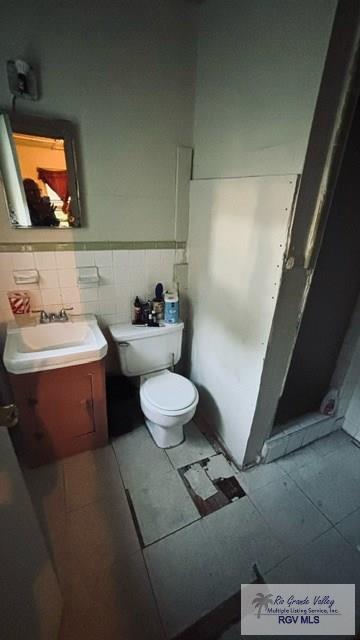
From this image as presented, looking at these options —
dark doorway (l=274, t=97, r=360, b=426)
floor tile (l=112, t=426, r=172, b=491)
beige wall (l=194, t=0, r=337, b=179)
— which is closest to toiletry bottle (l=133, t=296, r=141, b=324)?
floor tile (l=112, t=426, r=172, b=491)

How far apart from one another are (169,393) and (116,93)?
163cm

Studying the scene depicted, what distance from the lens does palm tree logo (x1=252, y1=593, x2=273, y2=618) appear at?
1.04 metres

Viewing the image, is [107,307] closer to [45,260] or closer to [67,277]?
[67,277]

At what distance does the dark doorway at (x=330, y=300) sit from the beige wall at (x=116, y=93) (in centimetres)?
93

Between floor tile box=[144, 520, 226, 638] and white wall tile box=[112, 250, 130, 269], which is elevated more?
white wall tile box=[112, 250, 130, 269]

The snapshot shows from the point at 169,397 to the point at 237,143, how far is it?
4.40 ft

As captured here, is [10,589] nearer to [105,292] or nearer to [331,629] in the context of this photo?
[331,629]

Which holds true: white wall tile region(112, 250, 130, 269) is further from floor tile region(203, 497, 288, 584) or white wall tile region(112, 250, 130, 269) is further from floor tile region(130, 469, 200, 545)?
floor tile region(203, 497, 288, 584)

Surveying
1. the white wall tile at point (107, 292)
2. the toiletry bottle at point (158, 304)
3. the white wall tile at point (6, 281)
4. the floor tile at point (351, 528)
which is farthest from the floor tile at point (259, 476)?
the white wall tile at point (6, 281)

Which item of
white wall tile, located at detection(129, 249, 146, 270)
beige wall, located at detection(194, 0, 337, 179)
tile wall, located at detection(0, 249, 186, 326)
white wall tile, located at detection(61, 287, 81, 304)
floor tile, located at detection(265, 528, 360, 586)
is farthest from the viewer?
white wall tile, located at detection(129, 249, 146, 270)

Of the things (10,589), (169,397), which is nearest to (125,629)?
(10,589)

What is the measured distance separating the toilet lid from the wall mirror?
1056 millimetres

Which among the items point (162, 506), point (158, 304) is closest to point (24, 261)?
point (158, 304)

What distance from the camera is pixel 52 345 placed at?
1549 millimetres
